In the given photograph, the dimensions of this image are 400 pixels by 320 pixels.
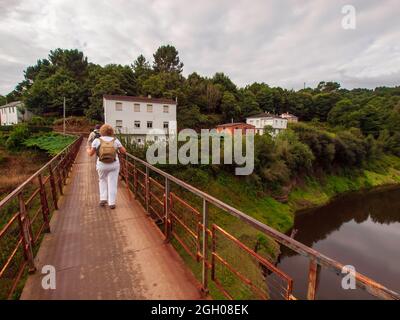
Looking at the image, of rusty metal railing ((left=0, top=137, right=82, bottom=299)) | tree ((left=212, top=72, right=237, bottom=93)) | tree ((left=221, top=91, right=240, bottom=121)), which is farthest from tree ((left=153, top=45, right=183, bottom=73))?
rusty metal railing ((left=0, top=137, right=82, bottom=299))

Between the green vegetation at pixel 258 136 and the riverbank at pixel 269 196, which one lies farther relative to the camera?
the green vegetation at pixel 258 136

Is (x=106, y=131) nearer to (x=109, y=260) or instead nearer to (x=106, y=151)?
(x=106, y=151)

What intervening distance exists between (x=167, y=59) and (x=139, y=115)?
31643 millimetres

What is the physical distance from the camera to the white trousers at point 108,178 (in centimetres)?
451

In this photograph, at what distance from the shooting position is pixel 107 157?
437 centimetres

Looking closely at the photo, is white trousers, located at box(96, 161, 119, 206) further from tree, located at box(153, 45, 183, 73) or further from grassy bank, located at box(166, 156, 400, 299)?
tree, located at box(153, 45, 183, 73)

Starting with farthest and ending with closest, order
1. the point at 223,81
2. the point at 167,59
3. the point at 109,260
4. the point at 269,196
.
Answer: the point at 167,59 → the point at 223,81 → the point at 269,196 → the point at 109,260

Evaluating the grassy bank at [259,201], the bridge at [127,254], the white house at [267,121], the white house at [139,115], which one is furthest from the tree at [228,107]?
the bridge at [127,254]

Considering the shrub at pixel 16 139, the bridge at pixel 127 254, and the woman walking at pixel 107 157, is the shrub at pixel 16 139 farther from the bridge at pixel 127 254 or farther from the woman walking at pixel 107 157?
the woman walking at pixel 107 157

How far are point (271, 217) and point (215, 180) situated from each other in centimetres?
484

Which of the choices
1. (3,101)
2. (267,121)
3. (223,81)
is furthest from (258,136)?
(3,101)

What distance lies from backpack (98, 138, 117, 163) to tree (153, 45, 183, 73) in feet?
182
